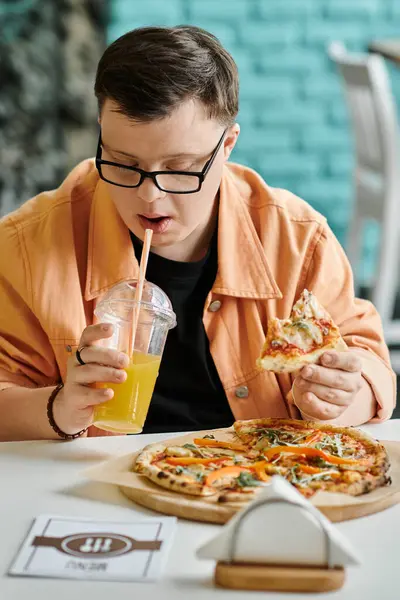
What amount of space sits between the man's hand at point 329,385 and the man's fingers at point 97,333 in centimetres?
31

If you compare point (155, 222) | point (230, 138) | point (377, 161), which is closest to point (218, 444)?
point (155, 222)

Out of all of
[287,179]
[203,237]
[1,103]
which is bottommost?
[287,179]

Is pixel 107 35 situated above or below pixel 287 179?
above

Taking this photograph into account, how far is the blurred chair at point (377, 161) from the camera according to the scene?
420cm

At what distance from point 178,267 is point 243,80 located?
11.2ft

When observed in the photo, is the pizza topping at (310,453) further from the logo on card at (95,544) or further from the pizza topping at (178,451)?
the logo on card at (95,544)

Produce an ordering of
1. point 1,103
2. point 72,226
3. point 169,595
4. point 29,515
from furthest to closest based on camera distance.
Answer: point 1,103 < point 72,226 < point 29,515 < point 169,595

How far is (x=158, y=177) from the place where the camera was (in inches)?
66.7

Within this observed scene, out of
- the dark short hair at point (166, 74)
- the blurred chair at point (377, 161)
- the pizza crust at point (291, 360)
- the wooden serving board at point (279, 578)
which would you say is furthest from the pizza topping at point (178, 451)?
the blurred chair at point (377, 161)

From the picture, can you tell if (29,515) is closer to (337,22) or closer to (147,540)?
(147,540)

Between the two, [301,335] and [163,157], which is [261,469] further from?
[163,157]

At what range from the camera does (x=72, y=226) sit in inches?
74.9

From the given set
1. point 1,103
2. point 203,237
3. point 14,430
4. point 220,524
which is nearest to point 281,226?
point 203,237

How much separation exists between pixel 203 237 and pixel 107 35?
3391 mm
